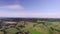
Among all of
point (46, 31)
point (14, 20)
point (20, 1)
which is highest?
point (20, 1)

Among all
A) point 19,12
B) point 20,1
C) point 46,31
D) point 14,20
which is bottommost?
point 46,31

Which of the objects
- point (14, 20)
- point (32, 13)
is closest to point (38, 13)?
point (32, 13)

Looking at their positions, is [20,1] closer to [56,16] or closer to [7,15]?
[7,15]


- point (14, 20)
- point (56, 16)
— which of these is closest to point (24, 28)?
point (14, 20)

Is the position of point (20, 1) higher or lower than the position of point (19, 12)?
higher

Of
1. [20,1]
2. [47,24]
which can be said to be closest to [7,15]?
[20,1]

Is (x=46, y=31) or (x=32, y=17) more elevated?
(x=32, y=17)

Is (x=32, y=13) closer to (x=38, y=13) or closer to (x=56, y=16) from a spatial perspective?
(x=38, y=13)

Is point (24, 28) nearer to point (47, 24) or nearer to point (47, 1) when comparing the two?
point (47, 24)
